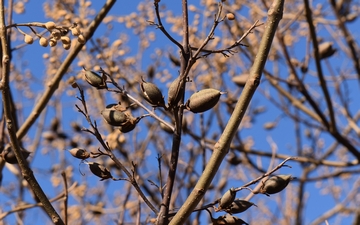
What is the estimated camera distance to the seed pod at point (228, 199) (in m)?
0.93

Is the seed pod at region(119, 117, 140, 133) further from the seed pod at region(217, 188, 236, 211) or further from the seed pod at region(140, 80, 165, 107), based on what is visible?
the seed pod at region(217, 188, 236, 211)

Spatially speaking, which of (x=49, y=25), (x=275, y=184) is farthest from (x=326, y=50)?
(x=49, y=25)

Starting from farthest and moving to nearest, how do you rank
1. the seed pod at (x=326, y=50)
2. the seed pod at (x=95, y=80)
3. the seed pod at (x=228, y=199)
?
1. the seed pod at (x=326, y=50)
2. the seed pod at (x=95, y=80)
3. the seed pod at (x=228, y=199)

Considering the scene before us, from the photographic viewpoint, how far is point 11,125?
929 millimetres

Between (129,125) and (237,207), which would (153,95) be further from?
(237,207)

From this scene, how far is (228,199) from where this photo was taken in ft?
3.06

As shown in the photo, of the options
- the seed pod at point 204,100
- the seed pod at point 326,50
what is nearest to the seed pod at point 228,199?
the seed pod at point 204,100

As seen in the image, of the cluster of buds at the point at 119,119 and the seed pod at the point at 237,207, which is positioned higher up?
the cluster of buds at the point at 119,119

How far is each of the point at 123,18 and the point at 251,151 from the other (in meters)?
1.00

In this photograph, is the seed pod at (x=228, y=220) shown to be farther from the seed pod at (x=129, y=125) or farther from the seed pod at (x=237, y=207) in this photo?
the seed pod at (x=129, y=125)

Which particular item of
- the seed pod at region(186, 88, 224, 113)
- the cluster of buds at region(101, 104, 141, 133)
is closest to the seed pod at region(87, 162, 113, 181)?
the cluster of buds at region(101, 104, 141, 133)

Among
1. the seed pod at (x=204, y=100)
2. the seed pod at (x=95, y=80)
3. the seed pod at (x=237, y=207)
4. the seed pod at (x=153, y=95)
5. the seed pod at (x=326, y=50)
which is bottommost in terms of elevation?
the seed pod at (x=237, y=207)

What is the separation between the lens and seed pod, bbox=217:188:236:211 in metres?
0.93

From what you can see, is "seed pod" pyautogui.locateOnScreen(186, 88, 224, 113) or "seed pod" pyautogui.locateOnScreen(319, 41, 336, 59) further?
"seed pod" pyautogui.locateOnScreen(319, 41, 336, 59)
